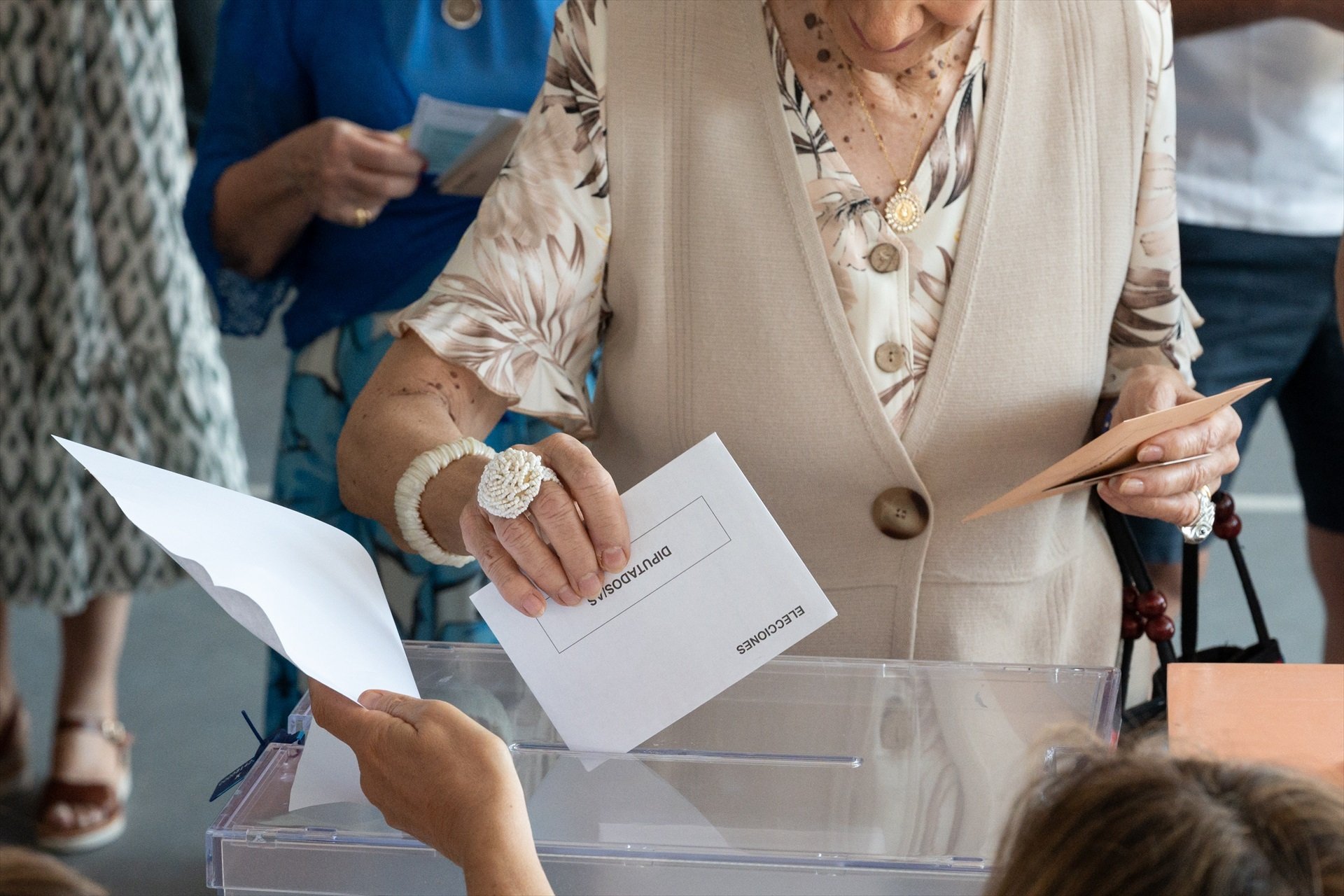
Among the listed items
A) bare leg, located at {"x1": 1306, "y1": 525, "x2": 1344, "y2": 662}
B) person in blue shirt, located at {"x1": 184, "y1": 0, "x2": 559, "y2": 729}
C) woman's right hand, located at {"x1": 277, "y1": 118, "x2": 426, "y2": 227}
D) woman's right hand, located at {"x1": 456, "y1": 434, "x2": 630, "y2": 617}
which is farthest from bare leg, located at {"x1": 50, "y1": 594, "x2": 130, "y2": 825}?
bare leg, located at {"x1": 1306, "y1": 525, "x2": 1344, "y2": 662}

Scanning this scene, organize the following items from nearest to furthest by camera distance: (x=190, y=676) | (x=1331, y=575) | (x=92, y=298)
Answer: (x=1331, y=575) → (x=92, y=298) → (x=190, y=676)

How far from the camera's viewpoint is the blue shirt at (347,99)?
171 centimetres

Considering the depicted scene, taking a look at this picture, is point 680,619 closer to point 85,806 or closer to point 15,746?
point 85,806

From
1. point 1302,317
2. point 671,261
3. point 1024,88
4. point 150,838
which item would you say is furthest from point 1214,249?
point 150,838

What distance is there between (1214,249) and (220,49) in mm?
1410

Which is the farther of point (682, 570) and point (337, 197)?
point (337, 197)

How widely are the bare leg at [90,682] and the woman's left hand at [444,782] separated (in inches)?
78.2

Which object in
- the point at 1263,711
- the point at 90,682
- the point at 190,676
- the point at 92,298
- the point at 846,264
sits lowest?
the point at 190,676

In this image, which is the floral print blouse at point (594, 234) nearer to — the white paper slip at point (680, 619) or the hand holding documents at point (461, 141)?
the white paper slip at point (680, 619)

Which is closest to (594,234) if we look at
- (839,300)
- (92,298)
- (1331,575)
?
(839,300)

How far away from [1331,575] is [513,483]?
167cm

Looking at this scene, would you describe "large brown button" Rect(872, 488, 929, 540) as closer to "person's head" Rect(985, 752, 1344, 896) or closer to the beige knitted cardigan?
the beige knitted cardigan

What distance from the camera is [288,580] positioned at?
866mm

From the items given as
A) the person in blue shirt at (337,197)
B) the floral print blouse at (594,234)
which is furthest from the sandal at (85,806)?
→ the floral print blouse at (594,234)
